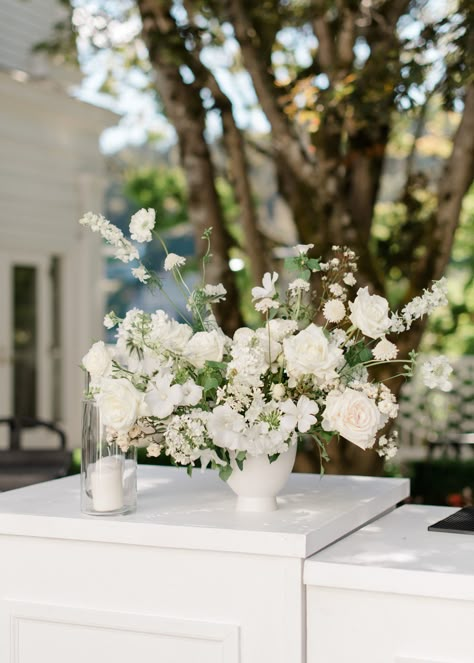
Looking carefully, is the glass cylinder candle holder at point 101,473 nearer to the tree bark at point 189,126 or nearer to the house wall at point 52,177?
the tree bark at point 189,126

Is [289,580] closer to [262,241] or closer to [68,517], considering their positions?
[68,517]

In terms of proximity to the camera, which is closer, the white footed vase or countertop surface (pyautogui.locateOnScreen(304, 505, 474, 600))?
countertop surface (pyautogui.locateOnScreen(304, 505, 474, 600))

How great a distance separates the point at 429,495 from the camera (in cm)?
764

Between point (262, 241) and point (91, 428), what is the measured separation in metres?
3.65

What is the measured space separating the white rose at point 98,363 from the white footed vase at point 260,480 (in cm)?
37

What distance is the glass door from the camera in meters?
9.41

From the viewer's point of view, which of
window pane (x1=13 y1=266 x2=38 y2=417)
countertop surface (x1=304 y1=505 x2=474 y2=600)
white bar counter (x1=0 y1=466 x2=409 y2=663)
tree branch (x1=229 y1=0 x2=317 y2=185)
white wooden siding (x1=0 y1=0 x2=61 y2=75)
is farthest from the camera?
white wooden siding (x1=0 y1=0 x2=61 y2=75)

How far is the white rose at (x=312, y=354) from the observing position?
2289 millimetres

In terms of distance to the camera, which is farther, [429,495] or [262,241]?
[429,495]

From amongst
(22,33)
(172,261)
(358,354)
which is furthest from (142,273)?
(22,33)

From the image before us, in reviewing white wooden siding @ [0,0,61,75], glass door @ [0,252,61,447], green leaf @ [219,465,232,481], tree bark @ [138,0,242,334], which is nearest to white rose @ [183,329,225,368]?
green leaf @ [219,465,232,481]

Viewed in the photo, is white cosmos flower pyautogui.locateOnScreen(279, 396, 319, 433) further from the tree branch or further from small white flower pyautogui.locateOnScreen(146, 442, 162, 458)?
the tree branch

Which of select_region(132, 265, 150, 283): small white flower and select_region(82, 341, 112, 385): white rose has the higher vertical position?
select_region(132, 265, 150, 283): small white flower

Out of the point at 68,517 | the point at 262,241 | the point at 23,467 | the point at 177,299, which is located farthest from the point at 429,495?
the point at 177,299
